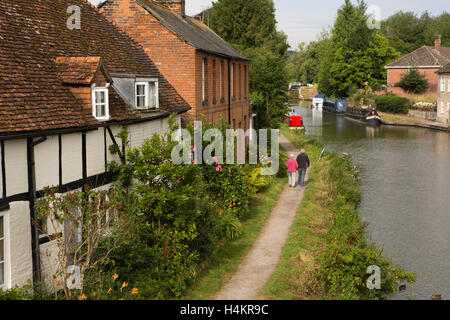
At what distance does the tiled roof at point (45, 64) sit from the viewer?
9781 millimetres

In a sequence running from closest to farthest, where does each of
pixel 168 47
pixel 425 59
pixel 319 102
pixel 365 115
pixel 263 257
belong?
pixel 263 257
pixel 168 47
pixel 365 115
pixel 425 59
pixel 319 102

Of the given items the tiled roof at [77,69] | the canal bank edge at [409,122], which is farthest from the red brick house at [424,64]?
the tiled roof at [77,69]

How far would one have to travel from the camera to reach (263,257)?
1376 cm

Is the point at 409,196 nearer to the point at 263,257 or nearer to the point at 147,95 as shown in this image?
the point at 263,257

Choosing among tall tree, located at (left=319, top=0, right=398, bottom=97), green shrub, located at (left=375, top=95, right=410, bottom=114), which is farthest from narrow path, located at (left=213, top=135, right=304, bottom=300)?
tall tree, located at (left=319, top=0, right=398, bottom=97)

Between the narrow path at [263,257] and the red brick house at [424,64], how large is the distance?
175ft

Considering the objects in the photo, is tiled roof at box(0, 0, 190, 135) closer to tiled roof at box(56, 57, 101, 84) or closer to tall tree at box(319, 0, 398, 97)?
tiled roof at box(56, 57, 101, 84)

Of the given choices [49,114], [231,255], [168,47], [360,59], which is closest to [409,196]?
[168,47]

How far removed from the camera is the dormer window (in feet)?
50.2

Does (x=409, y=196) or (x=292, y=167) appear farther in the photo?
(x=409, y=196)

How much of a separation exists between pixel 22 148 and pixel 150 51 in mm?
11412

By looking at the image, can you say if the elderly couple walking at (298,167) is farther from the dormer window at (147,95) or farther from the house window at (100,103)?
the house window at (100,103)

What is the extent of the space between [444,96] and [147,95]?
4308 cm
